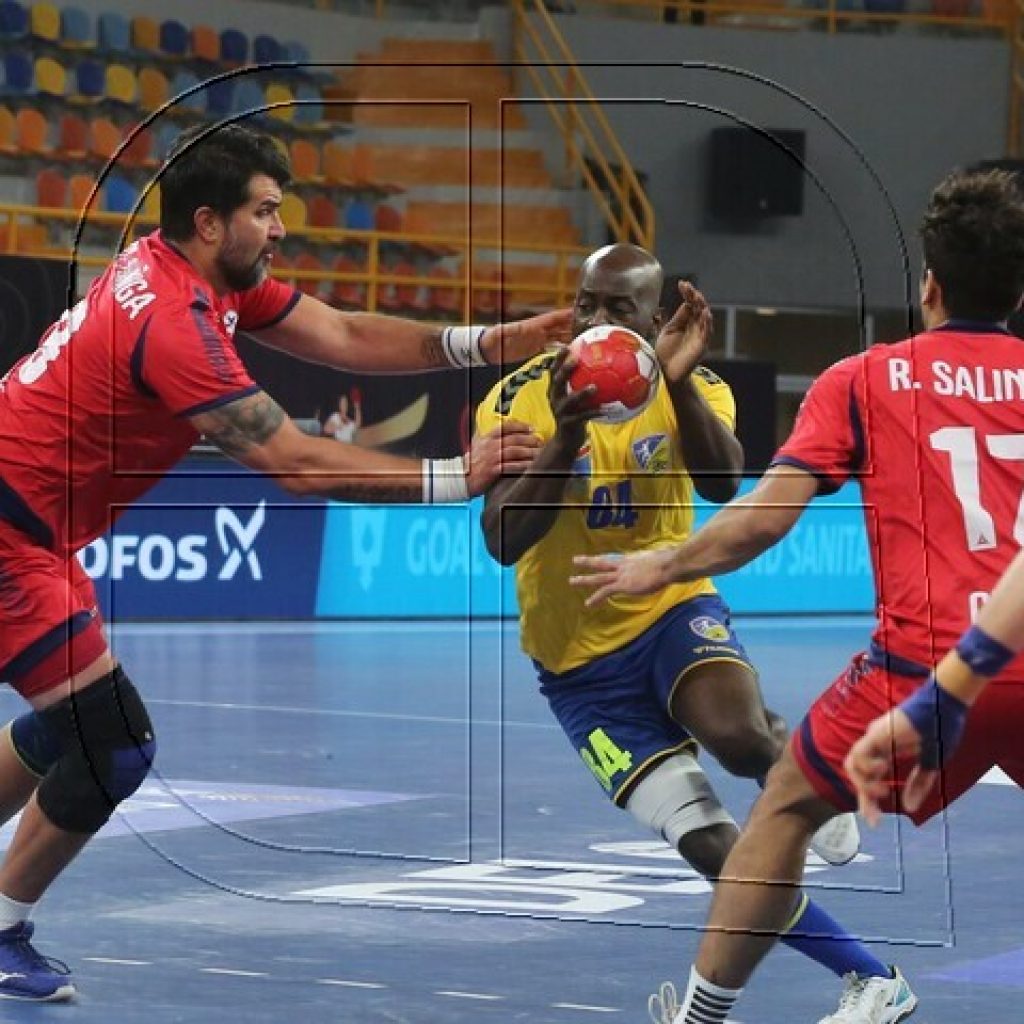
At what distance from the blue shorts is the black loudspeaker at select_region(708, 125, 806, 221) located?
66.9 ft

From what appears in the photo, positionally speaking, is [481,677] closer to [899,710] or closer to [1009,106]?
[899,710]

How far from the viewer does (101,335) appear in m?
5.83

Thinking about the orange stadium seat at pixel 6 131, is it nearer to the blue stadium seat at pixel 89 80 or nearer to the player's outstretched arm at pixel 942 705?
the blue stadium seat at pixel 89 80

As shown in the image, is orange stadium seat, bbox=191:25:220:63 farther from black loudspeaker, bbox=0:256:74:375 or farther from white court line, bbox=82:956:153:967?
white court line, bbox=82:956:153:967

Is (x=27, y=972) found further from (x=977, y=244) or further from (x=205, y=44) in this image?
(x=205, y=44)

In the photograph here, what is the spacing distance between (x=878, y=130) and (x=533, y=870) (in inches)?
830

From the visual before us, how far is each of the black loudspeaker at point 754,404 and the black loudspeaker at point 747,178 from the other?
5.82 m

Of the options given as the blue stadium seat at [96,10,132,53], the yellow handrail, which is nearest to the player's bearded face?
the yellow handrail

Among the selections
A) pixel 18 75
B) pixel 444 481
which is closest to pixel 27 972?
pixel 444 481

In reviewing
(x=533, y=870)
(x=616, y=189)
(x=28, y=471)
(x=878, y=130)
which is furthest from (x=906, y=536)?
(x=878, y=130)

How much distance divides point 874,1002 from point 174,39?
20.1 meters

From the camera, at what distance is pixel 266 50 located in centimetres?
2466

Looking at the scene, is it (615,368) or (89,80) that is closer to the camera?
(615,368)

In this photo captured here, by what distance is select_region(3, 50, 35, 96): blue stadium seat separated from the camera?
2280 centimetres
